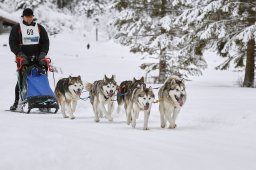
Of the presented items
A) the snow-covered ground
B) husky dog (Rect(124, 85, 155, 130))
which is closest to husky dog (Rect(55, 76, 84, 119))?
husky dog (Rect(124, 85, 155, 130))

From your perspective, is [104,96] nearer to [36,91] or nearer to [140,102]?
[140,102]

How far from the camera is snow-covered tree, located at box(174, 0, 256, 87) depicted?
1482cm

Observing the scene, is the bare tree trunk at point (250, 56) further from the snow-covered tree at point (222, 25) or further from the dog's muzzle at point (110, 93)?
the dog's muzzle at point (110, 93)

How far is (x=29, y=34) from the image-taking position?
10.2m

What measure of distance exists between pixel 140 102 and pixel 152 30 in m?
11.9

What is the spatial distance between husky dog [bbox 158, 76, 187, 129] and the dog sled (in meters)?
2.68

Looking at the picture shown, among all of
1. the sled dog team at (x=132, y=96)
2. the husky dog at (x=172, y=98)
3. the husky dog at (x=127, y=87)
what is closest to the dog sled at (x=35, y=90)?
the sled dog team at (x=132, y=96)

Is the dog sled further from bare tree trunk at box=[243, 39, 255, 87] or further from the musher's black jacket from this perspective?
bare tree trunk at box=[243, 39, 255, 87]

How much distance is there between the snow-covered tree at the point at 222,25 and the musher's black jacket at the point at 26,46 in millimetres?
6222

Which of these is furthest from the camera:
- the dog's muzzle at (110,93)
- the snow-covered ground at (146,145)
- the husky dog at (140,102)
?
the dog's muzzle at (110,93)

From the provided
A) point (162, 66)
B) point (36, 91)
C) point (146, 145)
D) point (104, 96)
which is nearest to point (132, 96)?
point (104, 96)

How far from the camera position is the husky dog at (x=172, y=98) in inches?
338

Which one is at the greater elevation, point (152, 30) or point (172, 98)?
point (152, 30)

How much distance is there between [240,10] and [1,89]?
8830 millimetres
